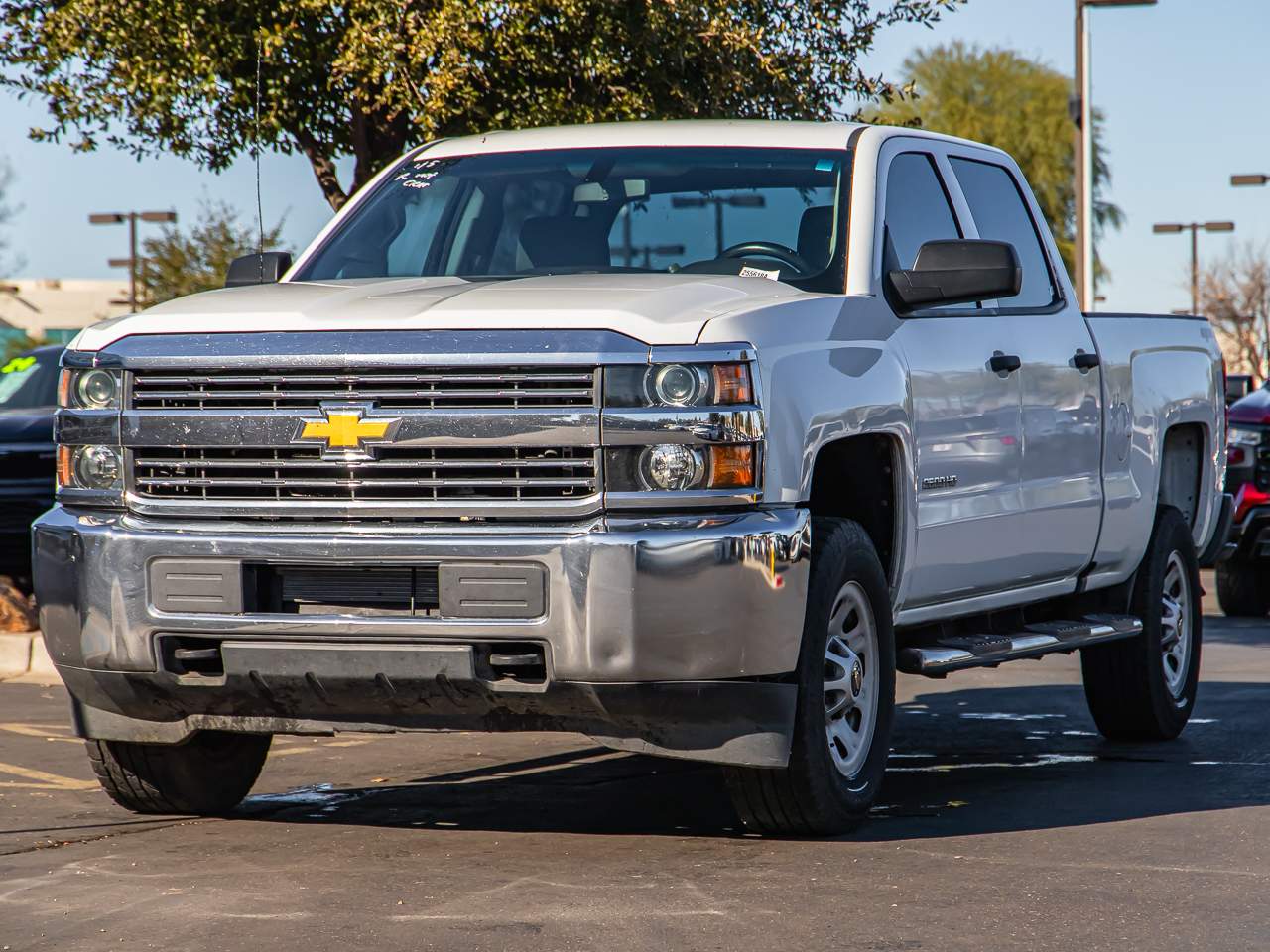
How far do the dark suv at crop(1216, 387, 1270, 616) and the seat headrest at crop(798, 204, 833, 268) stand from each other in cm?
740

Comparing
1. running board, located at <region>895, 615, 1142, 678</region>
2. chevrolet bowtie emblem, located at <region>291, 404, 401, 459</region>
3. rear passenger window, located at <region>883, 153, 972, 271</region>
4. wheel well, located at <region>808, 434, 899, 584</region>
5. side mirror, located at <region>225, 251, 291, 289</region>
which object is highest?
rear passenger window, located at <region>883, 153, 972, 271</region>

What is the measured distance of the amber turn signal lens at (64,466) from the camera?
587 centimetres

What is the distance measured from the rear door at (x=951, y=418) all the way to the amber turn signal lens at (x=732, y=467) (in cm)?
115

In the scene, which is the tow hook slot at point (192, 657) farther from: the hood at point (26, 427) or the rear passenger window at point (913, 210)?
the hood at point (26, 427)

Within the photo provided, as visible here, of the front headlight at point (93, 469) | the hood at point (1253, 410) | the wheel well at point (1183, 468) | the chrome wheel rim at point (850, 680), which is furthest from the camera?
the hood at point (1253, 410)

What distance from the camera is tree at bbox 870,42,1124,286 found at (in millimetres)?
56594

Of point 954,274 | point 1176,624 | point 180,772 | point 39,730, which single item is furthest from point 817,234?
point 39,730

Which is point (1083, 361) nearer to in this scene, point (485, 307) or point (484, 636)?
point (485, 307)

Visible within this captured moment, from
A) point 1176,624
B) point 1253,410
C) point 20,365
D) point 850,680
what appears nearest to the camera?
point 850,680

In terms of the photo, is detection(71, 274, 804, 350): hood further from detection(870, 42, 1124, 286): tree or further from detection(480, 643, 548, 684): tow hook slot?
detection(870, 42, 1124, 286): tree

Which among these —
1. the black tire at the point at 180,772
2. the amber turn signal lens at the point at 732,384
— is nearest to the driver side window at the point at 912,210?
the amber turn signal lens at the point at 732,384

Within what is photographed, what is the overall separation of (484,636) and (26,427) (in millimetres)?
8031

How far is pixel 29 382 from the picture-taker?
14398 mm

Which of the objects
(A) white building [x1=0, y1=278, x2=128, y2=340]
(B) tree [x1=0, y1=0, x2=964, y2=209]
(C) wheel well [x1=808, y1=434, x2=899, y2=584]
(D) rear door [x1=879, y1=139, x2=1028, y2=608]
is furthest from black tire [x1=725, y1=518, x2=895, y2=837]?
(A) white building [x1=0, y1=278, x2=128, y2=340]
